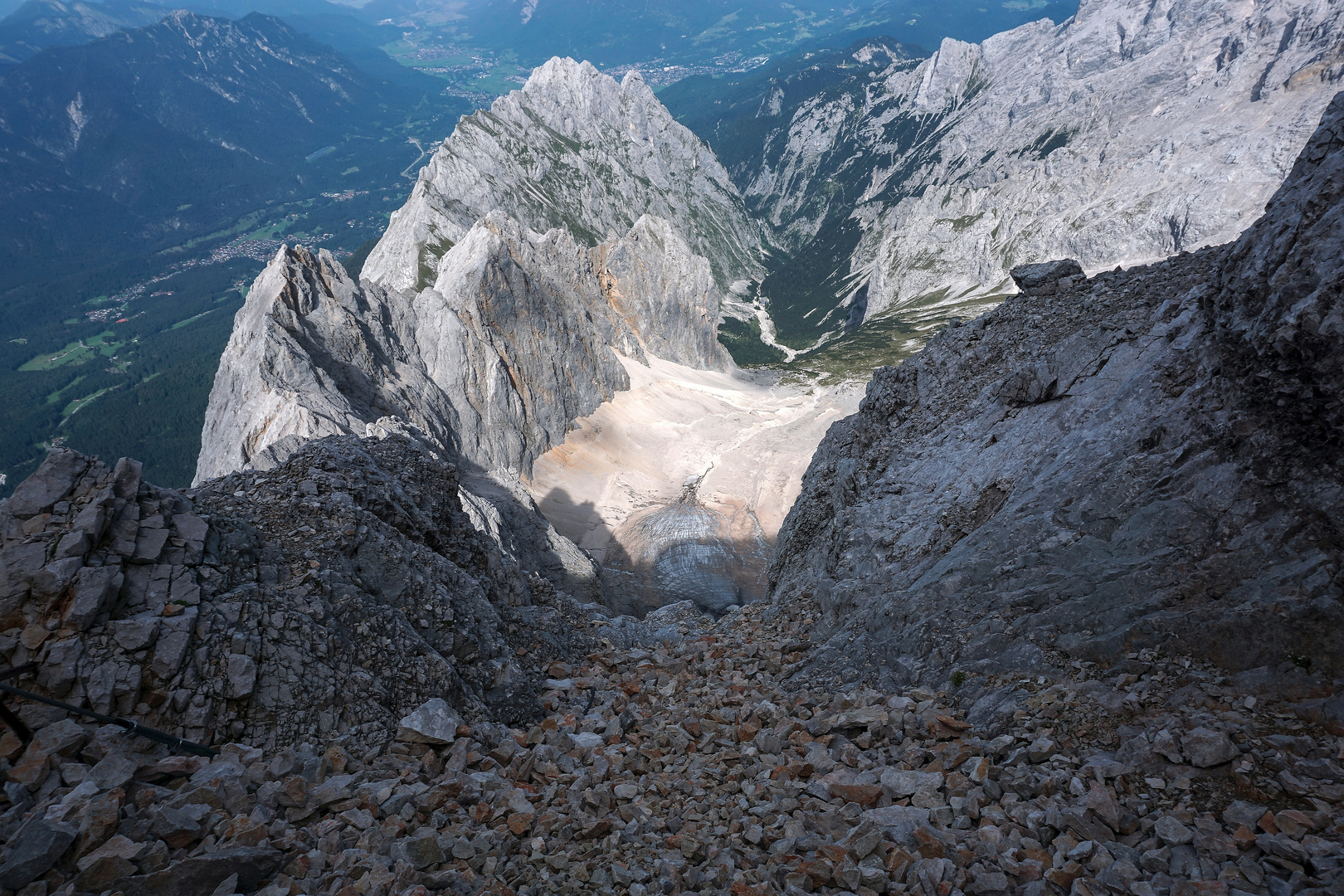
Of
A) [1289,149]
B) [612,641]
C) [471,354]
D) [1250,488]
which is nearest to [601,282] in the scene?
[471,354]

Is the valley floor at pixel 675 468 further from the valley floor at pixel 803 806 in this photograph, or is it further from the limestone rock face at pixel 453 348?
the valley floor at pixel 803 806

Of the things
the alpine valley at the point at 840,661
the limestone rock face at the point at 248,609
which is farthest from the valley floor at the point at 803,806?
the limestone rock face at the point at 248,609

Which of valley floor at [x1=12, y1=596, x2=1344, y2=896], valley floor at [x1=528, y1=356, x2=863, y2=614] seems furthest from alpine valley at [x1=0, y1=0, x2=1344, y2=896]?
valley floor at [x1=528, y1=356, x2=863, y2=614]

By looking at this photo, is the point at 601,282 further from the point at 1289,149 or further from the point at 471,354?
the point at 1289,149

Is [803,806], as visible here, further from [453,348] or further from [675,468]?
[675,468]

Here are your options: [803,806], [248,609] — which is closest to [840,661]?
[803,806]

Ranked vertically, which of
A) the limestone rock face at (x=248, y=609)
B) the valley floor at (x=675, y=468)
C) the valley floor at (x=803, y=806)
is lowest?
the valley floor at (x=675, y=468)
